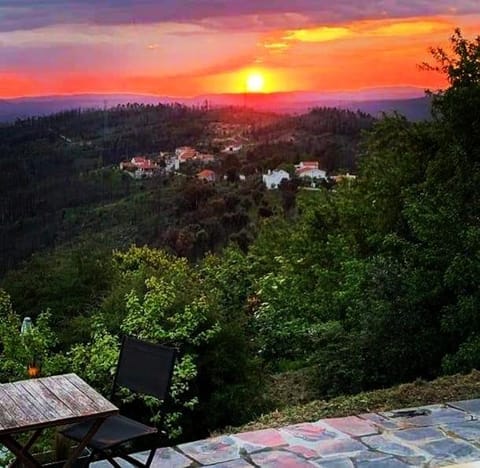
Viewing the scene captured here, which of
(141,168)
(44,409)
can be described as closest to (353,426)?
(44,409)

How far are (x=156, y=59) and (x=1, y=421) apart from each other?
2511cm

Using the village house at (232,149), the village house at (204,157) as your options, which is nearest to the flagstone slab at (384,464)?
the village house at (204,157)

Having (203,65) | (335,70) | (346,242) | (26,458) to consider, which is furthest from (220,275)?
(26,458)

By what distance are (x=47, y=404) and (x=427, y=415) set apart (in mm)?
2788

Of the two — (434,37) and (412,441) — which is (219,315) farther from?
(434,37)

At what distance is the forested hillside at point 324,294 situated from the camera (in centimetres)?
677

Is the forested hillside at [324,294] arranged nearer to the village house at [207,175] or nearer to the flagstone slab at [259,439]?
the flagstone slab at [259,439]

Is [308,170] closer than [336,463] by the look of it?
No

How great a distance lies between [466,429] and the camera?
16.1 ft

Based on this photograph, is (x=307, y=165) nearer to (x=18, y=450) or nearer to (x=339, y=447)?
(x=339, y=447)

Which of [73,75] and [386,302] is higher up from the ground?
[73,75]

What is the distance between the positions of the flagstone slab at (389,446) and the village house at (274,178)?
113 feet

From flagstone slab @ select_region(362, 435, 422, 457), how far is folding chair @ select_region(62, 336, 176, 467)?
1.42 meters

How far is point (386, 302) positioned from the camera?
297 inches
